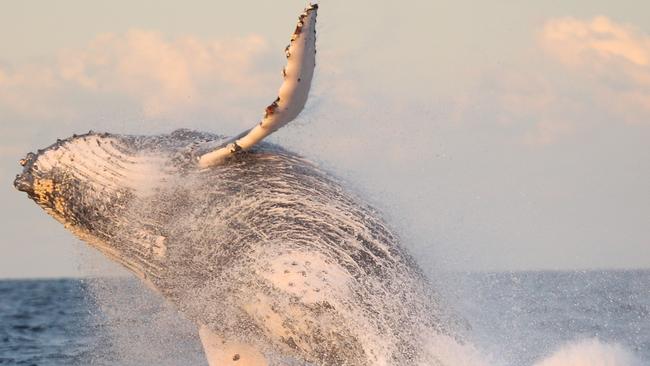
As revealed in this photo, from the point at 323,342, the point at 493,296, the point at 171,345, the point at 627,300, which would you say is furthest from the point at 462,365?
the point at 627,300

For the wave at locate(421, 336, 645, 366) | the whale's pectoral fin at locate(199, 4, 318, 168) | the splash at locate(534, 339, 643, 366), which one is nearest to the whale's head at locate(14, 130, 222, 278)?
the whale's pectoral fin at locate(199, 4, 318, 168)

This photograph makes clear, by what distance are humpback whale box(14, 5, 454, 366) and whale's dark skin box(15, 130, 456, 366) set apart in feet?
0.04

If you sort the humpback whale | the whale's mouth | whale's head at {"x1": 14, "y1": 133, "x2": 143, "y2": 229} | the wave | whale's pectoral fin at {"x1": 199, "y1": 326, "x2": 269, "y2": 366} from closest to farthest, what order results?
the humpback whale, the wave, whale's pectoral fin at {"x1": 199, "y1": 326, "x2": 269, "y2": 366}, whale's head at {"x1": 14, "y1": 133, "x2": 143, "y2": 229}, the whale's mouth

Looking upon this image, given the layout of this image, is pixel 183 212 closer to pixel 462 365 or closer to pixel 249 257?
pixel 249 257

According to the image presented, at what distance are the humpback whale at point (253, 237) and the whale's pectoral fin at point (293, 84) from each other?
1 cm

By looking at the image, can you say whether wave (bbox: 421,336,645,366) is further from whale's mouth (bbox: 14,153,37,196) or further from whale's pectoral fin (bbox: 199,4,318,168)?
whale's mouth (bbox: 14,153,37,196)

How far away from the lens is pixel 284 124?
29.1 ft

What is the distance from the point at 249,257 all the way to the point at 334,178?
45.2 inches

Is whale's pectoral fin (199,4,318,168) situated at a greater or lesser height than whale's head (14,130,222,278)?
greater

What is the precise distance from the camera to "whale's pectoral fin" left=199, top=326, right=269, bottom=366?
9.63m

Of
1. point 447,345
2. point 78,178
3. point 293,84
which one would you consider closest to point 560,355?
point 447,345

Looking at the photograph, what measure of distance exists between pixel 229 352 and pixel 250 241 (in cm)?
122

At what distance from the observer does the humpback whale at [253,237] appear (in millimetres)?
8547

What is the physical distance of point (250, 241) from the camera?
8.95 meters
